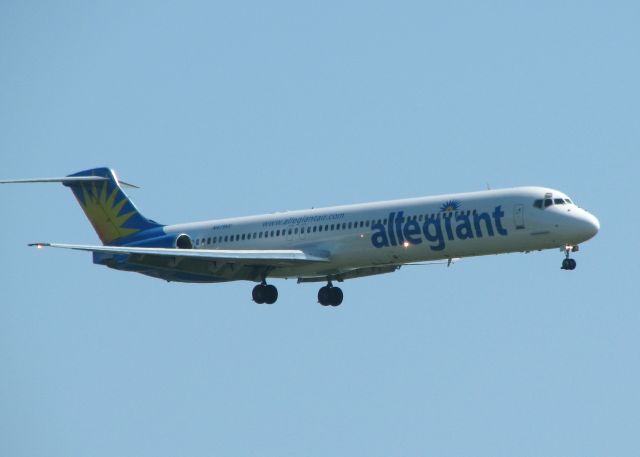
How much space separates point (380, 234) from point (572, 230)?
6905 millimetres

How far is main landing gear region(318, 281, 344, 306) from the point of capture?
60.0 m

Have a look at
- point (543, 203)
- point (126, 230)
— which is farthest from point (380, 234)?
point (126, 230)

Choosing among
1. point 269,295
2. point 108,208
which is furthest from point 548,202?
point 108,208

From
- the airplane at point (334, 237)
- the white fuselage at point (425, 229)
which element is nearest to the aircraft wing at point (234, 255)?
the airplane at point (334, 237)

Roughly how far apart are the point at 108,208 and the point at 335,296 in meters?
10.5

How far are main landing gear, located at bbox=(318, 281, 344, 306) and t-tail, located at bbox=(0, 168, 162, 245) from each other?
24.5ft

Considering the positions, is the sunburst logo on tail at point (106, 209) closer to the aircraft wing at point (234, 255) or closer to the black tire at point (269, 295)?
the aircraft wing at point (234, 255)

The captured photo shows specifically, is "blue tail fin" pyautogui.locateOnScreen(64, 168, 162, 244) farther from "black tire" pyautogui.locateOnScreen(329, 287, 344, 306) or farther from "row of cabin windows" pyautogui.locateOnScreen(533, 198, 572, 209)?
"row of cabin windows" pyautogui.locateOnScreen(533, 198, 572, 209)

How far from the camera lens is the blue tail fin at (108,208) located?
207 feet

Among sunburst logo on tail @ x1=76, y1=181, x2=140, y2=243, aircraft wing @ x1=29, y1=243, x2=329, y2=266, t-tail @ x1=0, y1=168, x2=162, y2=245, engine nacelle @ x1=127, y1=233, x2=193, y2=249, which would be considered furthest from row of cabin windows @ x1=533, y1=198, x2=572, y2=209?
sunburst logo on tail @ x1=76, y1=181, x2=140, y2=243

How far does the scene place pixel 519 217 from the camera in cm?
5281

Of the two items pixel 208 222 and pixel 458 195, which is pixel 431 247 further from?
pixel 208 222

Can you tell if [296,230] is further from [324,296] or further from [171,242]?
[171,242]

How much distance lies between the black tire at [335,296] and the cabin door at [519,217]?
9.83 meters
